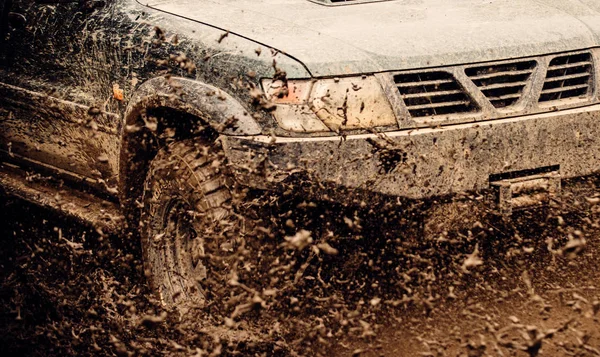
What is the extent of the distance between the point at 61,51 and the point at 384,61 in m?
1.93

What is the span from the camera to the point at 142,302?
14.7ft

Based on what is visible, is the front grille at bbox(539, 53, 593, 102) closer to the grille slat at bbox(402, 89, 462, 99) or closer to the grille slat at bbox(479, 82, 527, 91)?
the grille slat at bbox(479, 82, 527, 91)

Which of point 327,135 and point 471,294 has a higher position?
point 327,135

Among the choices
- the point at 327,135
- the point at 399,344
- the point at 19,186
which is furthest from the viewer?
the point at 19,186

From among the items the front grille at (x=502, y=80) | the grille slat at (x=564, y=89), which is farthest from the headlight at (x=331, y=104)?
the grille slat at (x=564, y=89)

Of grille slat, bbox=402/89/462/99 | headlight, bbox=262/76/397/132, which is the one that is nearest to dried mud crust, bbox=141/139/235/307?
headlight, bbox=262/76/397/132

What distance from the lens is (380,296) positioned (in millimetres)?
3955

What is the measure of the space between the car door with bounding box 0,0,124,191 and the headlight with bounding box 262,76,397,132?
41.0 inches

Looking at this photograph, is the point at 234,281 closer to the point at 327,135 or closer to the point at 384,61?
the point at 327,135

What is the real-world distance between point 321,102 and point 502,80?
2.66 feet

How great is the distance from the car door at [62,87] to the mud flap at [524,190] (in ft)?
6.07

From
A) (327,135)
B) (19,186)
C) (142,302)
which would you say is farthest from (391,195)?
(19,186)

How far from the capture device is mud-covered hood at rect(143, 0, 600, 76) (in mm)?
3680

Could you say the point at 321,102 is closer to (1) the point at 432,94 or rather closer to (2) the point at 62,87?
(1) the point at 432,94
